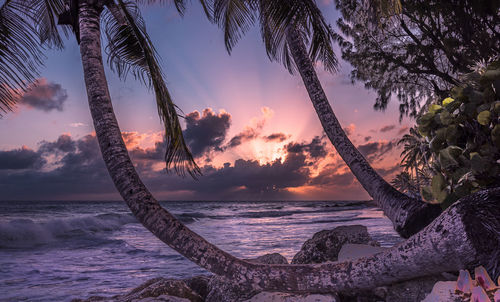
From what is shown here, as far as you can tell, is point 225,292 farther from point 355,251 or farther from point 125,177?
point 125,177

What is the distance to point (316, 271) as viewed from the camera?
3.23 metres

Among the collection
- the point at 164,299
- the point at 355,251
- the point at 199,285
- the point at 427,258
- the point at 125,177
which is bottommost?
the point at 199,285

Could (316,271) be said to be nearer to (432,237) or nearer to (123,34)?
(432,237)

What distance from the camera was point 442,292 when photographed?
2787 mm

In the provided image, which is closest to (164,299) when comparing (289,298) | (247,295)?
(247,295)

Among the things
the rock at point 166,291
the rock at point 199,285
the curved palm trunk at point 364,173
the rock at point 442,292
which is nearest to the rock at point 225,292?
the rock at point 166,291

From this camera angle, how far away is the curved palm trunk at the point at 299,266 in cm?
261

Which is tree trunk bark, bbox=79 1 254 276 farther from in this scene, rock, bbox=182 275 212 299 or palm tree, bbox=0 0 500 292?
rock, bbox=182 275 212 299

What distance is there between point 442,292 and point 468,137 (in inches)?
55.9

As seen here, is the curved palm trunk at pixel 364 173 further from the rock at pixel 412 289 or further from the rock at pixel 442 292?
the rock at pixel 442 292

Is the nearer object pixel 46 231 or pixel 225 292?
pixel 225 292

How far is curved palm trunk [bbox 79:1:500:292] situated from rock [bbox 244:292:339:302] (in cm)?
10

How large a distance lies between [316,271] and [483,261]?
131cm

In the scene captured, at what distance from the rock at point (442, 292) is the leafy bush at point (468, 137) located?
0.80 meters
